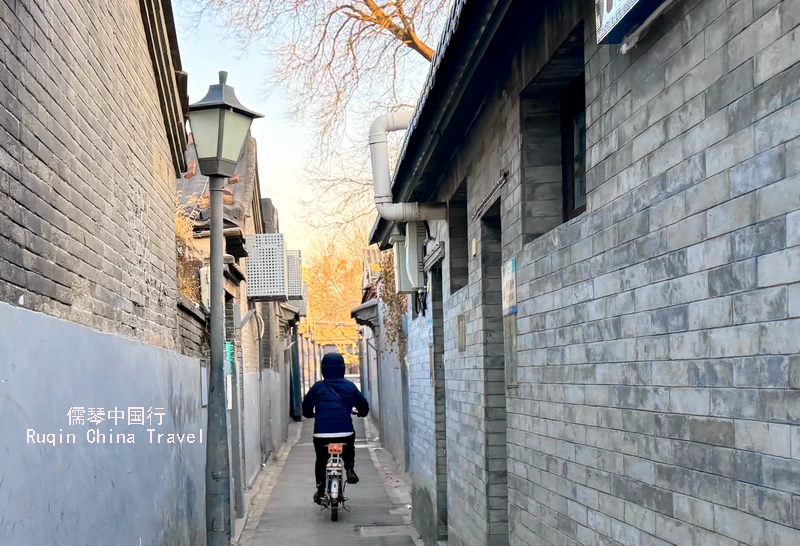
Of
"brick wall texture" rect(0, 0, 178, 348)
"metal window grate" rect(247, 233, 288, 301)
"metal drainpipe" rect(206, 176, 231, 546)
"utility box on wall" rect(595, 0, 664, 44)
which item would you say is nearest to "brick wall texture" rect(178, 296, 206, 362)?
"brick wall texture" rect(0, 0, 178, 348)

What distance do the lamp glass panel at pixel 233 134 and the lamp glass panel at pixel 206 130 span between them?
2.6 inches

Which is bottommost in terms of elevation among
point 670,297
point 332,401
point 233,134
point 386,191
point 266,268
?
point 332,401

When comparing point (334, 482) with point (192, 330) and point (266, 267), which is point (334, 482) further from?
point (266, 267)

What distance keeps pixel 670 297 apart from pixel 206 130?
13.9 ft

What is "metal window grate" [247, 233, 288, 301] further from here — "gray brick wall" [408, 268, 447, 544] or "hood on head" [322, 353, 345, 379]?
"gray brick wall" [408, 268, 447, 544]

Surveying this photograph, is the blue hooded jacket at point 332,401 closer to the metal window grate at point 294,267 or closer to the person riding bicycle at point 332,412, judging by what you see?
the person riding bicycle at point 332,412

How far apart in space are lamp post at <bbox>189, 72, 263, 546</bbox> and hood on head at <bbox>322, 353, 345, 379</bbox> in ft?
16.8

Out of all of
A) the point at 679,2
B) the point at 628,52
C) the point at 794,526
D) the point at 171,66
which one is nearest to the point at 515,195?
the point at 628,52

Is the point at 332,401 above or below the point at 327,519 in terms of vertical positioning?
above

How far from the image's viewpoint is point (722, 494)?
268 centimetres

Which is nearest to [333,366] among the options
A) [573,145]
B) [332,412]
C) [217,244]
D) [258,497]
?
[332,412]

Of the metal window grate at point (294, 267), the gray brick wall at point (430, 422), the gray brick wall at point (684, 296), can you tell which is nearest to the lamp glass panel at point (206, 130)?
the gray brick wall at point (684, 296)

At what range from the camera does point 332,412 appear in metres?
11.5

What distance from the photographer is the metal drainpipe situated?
6234 millimetres
